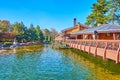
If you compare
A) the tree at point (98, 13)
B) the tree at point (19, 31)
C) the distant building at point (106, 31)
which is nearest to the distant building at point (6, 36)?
the tree at point (19, 31)

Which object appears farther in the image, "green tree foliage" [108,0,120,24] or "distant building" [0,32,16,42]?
"distant building" [0,32,16,42]

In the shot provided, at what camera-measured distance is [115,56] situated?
1623 cm

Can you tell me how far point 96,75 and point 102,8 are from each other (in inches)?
1853

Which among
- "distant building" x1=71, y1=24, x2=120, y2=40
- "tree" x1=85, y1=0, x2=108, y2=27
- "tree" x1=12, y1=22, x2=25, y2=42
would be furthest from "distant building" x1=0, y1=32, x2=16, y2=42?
"distant building" x1=71, y1=24, x2=120, y2=40

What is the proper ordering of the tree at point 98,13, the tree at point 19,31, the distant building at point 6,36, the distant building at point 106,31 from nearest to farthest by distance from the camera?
1. the distant building at point 106,31
2. the tree at point 98,13
3. the distant building at point 6,36
4. the tree at point 19,31

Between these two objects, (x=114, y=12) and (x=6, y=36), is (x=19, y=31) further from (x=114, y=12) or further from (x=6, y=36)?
(x=114, y=12)

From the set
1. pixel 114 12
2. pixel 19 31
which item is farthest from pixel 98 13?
pixel 19 31

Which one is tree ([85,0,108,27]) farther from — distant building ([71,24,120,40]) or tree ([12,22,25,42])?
tree ([12,22,25,42])

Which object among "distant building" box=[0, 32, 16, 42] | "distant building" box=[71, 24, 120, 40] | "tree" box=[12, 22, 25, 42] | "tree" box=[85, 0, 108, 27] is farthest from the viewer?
"tree" box=[12, 22, 25, 42]

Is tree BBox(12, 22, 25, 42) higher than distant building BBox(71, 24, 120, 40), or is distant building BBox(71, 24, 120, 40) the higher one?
tree BBox(12, 22, 25, 42)

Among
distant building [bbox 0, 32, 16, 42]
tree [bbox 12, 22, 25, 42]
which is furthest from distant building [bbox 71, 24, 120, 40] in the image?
tree [bbox 12, 22, 25, 42]

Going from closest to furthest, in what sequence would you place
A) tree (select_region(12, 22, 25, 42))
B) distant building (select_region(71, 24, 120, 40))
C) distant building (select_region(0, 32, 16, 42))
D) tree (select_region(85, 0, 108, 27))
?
distant building (select_region(71, 24, 120, 40)) < tree (select_region(85, 0, 108, 27)) < distant building (select_region(0, 32, 16, 42)) < tree (select_region(12, 22, 25, 42))

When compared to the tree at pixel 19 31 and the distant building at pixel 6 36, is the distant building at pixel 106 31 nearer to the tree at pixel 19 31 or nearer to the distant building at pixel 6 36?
A: the distant building at pixel 6 36

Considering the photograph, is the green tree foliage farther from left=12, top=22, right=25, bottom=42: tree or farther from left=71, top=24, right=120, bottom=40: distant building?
left=12, top=22, right=25, bottom=42: tree
